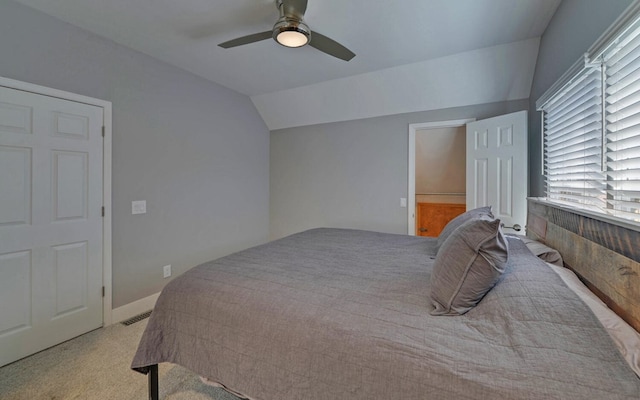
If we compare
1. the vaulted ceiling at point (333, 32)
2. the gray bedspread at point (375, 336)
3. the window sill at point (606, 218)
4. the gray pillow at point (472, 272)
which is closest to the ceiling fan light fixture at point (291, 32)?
the vaulted ceiling at point (333, 32)

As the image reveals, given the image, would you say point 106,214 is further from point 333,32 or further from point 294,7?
point 333,32

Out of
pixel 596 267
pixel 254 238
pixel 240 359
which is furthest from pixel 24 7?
pixel 596 267

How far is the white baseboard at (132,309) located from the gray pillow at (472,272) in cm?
286

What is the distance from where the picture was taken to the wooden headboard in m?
0.93

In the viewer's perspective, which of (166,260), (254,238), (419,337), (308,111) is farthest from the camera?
(254,238)

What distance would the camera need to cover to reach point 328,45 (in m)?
2.06

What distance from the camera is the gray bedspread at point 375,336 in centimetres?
76

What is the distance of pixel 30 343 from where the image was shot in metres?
2.07

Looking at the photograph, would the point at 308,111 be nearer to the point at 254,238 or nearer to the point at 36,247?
the point at 254,238

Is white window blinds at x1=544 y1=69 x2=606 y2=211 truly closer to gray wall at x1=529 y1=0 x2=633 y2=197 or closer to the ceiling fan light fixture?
gray wall at x1=529 y1=0 x2=633 y2=197

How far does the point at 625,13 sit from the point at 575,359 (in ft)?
4.11

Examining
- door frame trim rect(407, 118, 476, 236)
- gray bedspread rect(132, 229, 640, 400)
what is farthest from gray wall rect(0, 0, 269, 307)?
door frame trim rect(407, 118, 476, 236)

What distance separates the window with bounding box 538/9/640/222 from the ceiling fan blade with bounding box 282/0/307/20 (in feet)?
5.17

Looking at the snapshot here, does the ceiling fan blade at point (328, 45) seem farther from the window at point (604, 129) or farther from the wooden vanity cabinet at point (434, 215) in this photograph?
the wooden vanity cabinet at point (434, 215)
